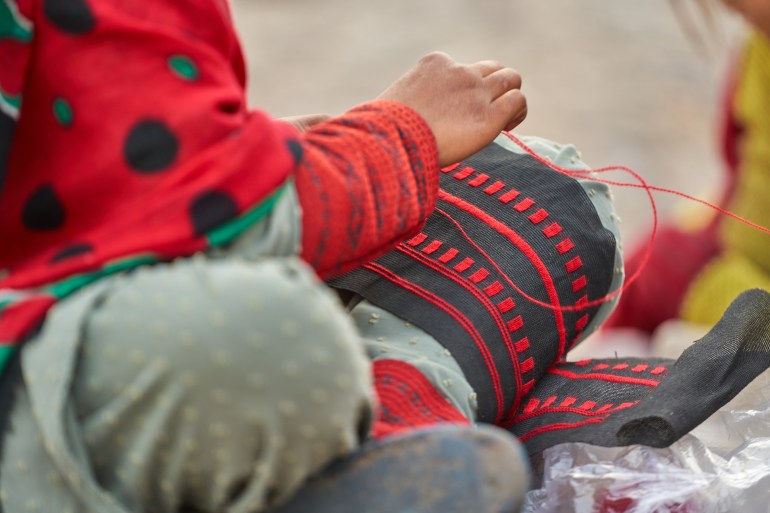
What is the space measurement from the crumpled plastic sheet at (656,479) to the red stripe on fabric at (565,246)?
0.51ft

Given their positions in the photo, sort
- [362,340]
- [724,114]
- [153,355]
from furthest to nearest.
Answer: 1. [724,114]
2. [362,340]
3. [153,355]

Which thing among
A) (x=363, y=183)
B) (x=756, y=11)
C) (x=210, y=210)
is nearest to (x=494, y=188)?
(x=363, y=183)

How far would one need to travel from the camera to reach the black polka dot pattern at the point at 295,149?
2.08ft

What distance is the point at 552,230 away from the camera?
0.85 metres

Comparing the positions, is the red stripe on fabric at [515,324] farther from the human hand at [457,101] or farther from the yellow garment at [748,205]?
the yellow garment at [748,205]

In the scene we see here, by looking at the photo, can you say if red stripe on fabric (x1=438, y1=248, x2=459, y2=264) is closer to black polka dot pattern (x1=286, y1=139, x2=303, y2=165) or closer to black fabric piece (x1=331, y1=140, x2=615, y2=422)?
black fabric piece (x1=331, y1=140, x2=615, y2=422)

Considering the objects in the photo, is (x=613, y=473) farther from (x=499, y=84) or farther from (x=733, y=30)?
(x=733, y=30)

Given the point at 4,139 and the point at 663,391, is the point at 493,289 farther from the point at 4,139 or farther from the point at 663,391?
the point at 4,139

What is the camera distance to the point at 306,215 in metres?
0.65

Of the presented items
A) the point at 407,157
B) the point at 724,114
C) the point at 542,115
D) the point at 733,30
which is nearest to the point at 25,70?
the point at 407,157

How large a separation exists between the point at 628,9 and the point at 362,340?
2.89m

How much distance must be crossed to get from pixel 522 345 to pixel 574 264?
9cm

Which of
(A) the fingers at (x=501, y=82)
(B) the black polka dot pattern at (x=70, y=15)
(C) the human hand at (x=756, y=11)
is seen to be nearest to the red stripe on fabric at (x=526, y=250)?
(A) the fingers at (x=501, y=82)

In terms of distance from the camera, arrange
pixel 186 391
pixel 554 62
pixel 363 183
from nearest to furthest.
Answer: pixel 186 391
pixel 363 183
pixel 554 62
